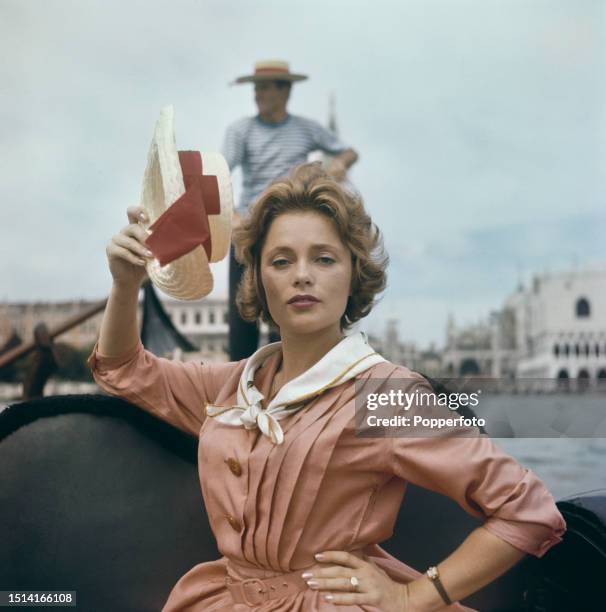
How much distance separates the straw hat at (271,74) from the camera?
3.18 m

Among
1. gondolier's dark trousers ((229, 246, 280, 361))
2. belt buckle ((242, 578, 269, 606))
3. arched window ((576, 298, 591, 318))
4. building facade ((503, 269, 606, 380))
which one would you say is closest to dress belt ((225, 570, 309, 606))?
belt buckle ((242, 578, 269, 606))

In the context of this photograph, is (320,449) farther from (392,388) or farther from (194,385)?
(194,385)

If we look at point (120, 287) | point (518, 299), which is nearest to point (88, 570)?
point (120, 287)

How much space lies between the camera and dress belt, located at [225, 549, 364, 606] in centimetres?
115

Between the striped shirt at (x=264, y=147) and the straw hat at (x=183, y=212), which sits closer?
the straw hat at (x=183, y=212)

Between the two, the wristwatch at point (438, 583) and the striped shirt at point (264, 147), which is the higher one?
the striped shirt at point (264, 147)

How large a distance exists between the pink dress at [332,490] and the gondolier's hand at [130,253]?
26 cm

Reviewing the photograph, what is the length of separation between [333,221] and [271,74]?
2.11m

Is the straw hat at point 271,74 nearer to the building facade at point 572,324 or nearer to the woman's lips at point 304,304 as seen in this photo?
the woman's lips at point 304,304

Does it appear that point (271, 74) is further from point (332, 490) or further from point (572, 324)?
point (572, 324)

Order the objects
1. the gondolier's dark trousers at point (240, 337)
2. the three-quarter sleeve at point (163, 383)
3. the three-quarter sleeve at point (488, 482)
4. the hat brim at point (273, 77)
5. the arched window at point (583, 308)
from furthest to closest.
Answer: the arched window at point (583, 308) → the hat brim at point (273, 77) → the gondolier's dark trousers at point (240, 337) → the three-quarter sleeve at point (163, 383) → the three-quarter sleeve at point (488, 482)

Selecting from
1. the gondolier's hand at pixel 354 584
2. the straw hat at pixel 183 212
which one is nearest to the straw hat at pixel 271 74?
the straw hat at pixel 183 212

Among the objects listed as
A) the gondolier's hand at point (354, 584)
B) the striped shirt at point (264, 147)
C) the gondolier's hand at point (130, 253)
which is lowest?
the gondolier's hand at point (354, 584)

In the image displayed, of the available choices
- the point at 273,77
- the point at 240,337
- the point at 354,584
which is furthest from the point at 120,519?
the point at 273,77
